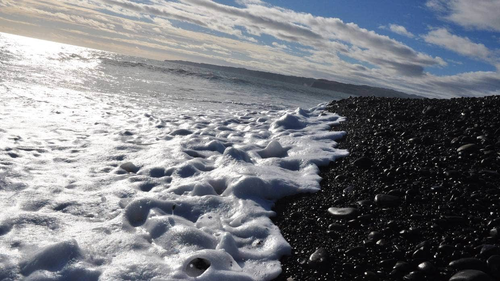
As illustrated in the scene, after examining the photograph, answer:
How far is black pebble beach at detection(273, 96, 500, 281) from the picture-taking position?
2412mm

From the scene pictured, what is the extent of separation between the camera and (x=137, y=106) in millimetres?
9789

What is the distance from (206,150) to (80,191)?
7.66 ft

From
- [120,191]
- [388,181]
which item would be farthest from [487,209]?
[120,191]

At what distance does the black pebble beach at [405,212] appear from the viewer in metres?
2.41

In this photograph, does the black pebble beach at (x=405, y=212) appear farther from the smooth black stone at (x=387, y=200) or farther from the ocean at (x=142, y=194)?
the ocean at (x=142, y=194)

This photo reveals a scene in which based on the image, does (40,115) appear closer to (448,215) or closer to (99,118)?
(99,118)

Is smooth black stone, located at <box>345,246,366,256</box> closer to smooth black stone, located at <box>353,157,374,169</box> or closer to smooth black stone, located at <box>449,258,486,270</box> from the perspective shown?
smooth black stone, located at <box>449,258,486,270</box>

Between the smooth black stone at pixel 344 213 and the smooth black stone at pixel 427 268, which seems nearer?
the smooth black stone at pixel 427 268

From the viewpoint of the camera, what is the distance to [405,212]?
308 cm

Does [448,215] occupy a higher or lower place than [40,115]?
higher

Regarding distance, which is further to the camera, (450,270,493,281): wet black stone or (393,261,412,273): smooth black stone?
(393,261,412,273): smooth black stone

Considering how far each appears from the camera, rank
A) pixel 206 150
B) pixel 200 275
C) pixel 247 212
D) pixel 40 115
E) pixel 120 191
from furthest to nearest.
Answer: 1. pixel 40 115
2. pixel 206 150
3. pixel 120 191
4. pixel 247 212
5. pixel 200 275

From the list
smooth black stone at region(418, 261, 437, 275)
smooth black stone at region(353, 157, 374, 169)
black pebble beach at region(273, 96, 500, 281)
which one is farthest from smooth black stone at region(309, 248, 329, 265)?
smooth black stone at region(353, 157, 374, 169)

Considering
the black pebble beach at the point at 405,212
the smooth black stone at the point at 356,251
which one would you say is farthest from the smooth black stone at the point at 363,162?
the smooth black stone at the point at 356,251
